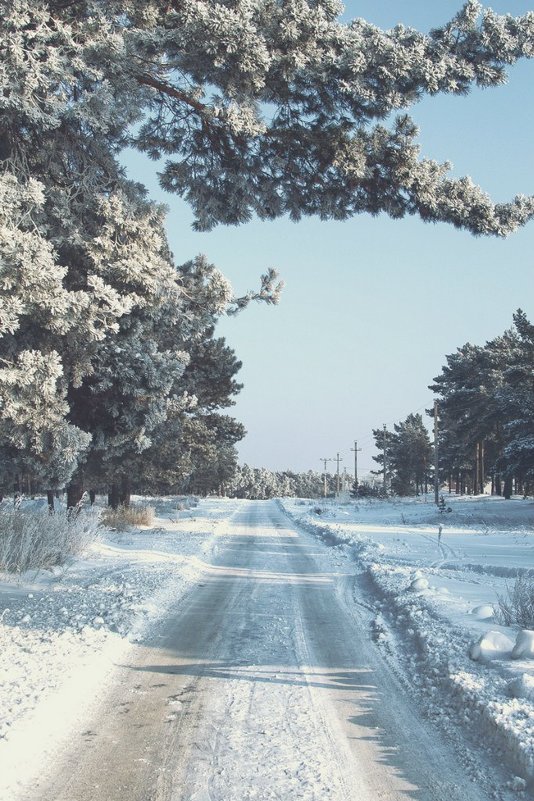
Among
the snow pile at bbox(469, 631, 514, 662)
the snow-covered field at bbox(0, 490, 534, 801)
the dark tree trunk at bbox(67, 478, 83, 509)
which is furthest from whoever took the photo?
the dark tree trunk at bbox(67, 478, 83, 509)

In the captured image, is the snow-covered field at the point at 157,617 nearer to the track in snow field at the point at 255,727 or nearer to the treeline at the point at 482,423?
the track in snow field at the point at 255,727

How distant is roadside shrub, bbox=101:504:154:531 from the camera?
2299 centimetres

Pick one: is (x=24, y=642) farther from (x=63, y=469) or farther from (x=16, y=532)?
(x=16, y=532)

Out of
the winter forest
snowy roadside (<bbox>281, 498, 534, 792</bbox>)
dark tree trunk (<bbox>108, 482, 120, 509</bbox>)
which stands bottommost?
snowy roadside (<bbox>281, 498, 534, 792</bbox>)

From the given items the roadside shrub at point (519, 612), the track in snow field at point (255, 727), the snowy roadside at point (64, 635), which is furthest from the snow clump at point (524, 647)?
the snowy roadside at point (64, 635)

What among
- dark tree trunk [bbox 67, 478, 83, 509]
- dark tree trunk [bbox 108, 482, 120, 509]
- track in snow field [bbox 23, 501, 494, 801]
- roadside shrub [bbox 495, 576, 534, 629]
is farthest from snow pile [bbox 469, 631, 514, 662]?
dark tree trunk [bbox 108, 482, 120, 509]

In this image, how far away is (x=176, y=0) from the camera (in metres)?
8.79

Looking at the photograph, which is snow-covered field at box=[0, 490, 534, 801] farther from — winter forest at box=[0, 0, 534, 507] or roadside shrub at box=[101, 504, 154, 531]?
roadside shrub at box=[101, 504, 154, 531]

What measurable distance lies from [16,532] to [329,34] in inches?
367

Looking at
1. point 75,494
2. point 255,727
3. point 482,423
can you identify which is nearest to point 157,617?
point 255,727

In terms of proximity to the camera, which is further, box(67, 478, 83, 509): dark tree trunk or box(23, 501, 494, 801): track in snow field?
box(67, 478, 83, 509): dark tree trunk

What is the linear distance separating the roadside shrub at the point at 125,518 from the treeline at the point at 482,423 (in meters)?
18.2

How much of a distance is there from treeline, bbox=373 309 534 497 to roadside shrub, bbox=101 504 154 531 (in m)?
18.2

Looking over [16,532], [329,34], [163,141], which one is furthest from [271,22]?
[16,532]
